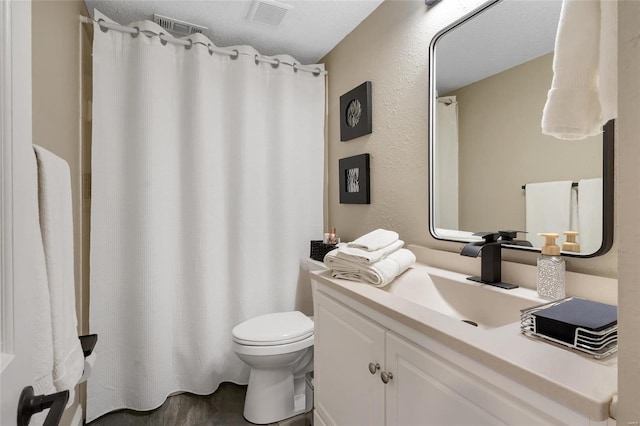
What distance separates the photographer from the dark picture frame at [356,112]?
6.27 ft

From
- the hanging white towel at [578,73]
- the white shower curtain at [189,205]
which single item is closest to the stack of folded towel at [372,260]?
the hanging white towel at [578,73]

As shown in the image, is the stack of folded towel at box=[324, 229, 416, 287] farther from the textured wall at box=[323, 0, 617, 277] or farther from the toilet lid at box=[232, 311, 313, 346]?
the toilet lid at box=[232, 311, 313, 346]

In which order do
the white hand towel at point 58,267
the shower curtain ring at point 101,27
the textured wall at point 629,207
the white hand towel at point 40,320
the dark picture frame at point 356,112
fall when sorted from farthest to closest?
the dark picture frame at point 356,112 → the shower curtain ring at point 101,27 → the white hand towel at point 58,267 → the white hand towel at point 40,320 → the textured wall at point 629,207

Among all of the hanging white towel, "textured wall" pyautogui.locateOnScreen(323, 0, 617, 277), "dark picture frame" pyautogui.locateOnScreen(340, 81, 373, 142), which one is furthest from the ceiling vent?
the hanging white towel

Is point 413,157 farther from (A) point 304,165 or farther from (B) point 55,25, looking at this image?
(B) point 55,25

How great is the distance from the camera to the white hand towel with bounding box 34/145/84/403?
2.24ft

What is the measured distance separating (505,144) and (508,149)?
0.02 metres

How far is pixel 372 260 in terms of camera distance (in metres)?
1.21

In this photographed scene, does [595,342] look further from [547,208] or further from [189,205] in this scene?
[189,205]

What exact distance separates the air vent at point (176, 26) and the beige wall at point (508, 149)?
1.58 metres

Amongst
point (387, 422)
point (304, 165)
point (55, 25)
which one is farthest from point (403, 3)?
point (387, 422)

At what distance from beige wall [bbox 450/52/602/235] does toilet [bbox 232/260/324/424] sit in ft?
3.39

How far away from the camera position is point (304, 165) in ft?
7.62

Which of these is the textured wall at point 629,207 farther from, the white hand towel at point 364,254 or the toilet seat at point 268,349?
the toilet seat at point 268,349
